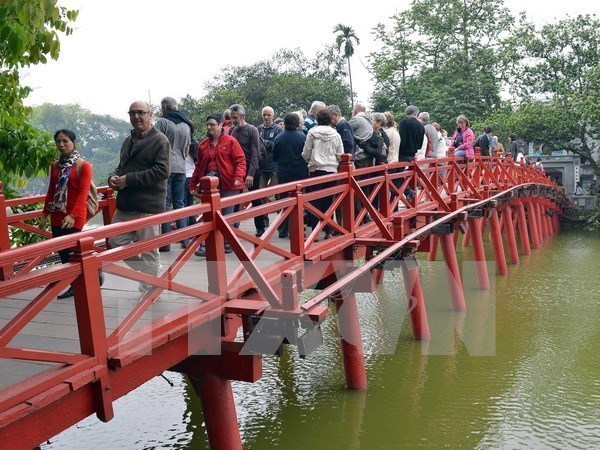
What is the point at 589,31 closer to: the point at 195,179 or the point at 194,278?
the point at 195,179

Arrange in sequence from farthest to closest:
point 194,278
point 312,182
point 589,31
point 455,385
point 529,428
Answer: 1. point 589,31
2. point 455,385
3. point 529,428
4. point 312,182
5. point 194,278

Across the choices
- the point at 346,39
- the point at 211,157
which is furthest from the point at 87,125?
the point at 211,157

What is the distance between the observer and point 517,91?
27.6 meters

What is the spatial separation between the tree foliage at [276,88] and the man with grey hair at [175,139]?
1134 inches

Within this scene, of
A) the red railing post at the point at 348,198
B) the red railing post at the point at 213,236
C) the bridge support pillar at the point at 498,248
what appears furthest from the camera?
the bridge support pillar at the point at 498,248

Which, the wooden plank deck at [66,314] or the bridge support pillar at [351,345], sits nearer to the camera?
the wooden plank deck at [66,314]

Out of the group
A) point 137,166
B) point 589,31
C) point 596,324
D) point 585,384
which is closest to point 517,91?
point 589,31

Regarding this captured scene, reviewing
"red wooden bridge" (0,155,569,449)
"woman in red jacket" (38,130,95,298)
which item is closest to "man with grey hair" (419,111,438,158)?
"red wooden bridge" (0,155,569,449)

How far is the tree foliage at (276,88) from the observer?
125 feet

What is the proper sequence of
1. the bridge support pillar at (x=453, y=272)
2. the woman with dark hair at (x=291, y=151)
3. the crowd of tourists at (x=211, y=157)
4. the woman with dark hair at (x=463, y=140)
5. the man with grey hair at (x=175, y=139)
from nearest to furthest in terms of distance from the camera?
the crowd of tourists at (x=211, y=157) < the man with grey hair at (x=175, y=139) < the woman with dark hair at (x=291, y=151) < the bridge support pillar at (x=453, y=272) < the woman with dark hair at (x=463, y=140)

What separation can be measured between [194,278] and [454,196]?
633 centimetres

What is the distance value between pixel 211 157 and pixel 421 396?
12.7 ft

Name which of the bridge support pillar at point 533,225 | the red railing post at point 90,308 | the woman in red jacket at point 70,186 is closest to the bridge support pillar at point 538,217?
the bridge support pillar at point 533,225

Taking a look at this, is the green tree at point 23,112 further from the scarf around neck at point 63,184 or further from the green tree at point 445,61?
the green tree at point 445,61
